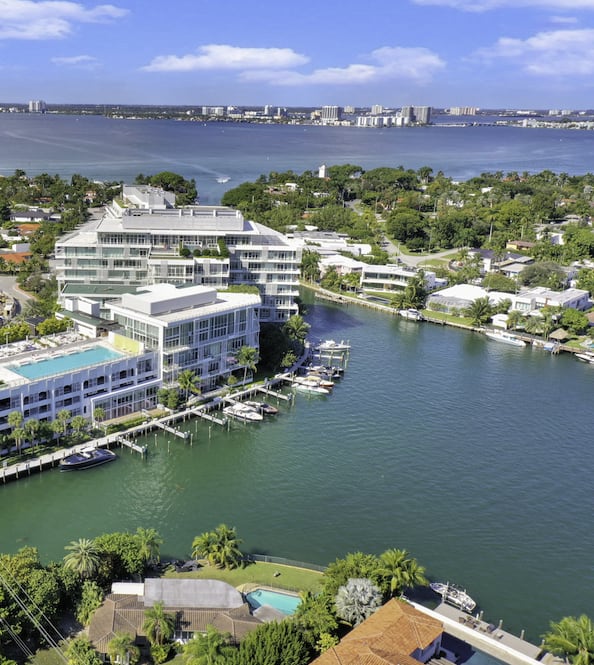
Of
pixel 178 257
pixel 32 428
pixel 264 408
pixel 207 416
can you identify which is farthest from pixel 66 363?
pixel 178 257

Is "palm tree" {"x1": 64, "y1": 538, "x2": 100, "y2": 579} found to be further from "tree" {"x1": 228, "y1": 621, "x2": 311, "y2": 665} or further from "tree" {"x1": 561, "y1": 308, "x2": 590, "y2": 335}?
"tree" {"x1": 561, "y1": 308, "x2": 590, "y2": 335}

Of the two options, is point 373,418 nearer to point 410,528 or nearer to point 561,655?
point 410,528

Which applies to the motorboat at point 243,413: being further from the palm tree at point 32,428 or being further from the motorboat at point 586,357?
the motorboat at point 586,357

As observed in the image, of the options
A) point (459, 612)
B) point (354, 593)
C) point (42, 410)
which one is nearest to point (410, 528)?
point (459, 612)

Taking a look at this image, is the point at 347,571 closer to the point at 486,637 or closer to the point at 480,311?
the point at 486,637

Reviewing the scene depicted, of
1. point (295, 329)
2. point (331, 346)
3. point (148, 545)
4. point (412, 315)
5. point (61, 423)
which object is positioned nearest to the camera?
point (148, 545)

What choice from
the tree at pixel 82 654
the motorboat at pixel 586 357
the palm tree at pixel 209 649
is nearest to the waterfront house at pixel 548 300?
the motorboat at pixel 586 357
